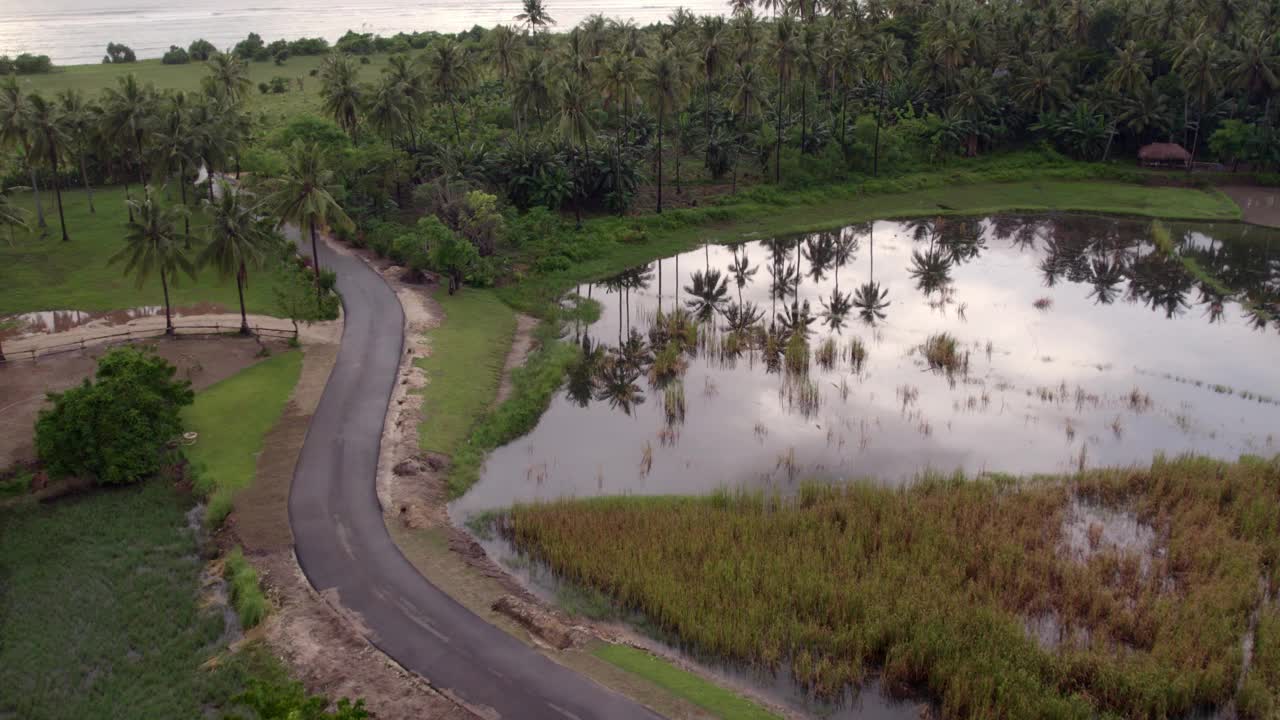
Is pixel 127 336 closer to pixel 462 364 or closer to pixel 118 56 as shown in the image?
pixel 462 364

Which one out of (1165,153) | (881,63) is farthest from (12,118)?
(1165,153)

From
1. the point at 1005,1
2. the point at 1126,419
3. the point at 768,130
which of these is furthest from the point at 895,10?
the point at 1126,419

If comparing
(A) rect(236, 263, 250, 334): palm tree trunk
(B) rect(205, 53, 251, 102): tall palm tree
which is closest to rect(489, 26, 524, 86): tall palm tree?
(B) rect(205, 53, 251, 102): tall palm tree

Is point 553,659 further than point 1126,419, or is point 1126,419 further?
point 1126,419

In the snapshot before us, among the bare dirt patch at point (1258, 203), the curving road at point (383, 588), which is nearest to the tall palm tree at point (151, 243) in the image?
the curving road at point (383, 588)

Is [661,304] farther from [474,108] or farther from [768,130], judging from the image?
[474,108]

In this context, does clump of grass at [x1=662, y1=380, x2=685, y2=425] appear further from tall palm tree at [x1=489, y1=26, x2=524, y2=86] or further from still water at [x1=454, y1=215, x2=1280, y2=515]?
tall palm tree at [x1=489, y1=26, x2=524, y2=86]
